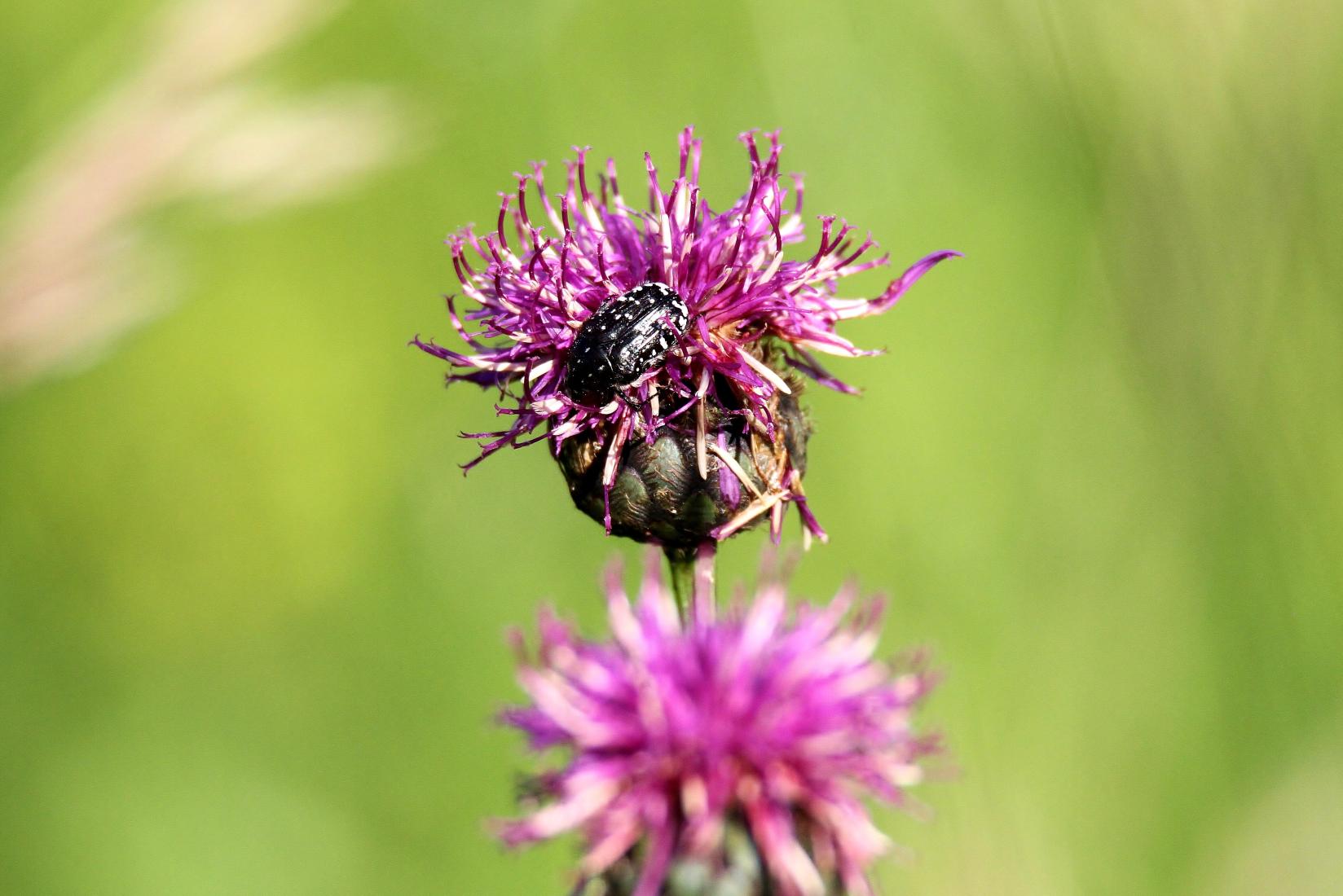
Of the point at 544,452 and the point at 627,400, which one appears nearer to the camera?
the point at 627,400

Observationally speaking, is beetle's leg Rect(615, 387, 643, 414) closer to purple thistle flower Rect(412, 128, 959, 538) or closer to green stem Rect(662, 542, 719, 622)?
purple thistle flower Rect(412, 128, 959, 538)

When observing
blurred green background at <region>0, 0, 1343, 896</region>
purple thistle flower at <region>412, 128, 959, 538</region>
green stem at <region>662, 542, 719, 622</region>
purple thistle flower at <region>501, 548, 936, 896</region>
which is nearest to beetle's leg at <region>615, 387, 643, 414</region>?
purple thistle flower at <region>412, 128, 959, 538</region>

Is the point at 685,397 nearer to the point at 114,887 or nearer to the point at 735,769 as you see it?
the point at 735,769

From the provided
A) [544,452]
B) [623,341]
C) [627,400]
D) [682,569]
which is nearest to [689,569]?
[682,569]

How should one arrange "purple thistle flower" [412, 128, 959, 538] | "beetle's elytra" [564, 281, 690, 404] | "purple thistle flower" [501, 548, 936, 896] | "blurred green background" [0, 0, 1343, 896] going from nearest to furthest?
"purple thistle flower" [501, 548, 936, 896], "beetle's elytra" [564, 281, 690, 404], "purple thistle flower" [412, 128, 959, 538], "blurred green background" [0, 0, 1343, 896]

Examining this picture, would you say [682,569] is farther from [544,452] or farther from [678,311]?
[544,452]
